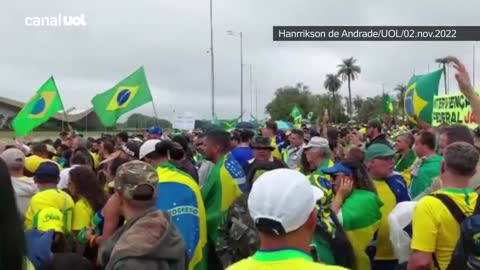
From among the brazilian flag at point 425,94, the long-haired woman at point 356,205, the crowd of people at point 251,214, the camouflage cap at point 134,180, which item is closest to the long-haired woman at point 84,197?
the crowd of people at point 251,214

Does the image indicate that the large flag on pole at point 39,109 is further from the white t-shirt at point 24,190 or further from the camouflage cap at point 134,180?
the camouflage cap at point 134,180

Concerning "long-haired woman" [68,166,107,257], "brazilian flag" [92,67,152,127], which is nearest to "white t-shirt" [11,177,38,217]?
"long-haired woman" [68,166,107,257]

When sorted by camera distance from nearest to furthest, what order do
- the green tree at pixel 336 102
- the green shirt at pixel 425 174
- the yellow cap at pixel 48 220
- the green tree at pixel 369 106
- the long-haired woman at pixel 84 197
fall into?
the yellow cap at pixel 48 220 < the long-haired woman at pixel 84 197 < the green shirt at pixel 425 174 < the green tree at pixel 369 106 < the green tree at pixel 336 102

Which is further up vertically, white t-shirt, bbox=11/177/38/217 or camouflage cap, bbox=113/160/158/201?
camouflage cap, bbox=113/160/158/201

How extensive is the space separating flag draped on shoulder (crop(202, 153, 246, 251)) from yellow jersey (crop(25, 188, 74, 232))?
122cm

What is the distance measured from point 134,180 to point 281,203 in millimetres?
1763

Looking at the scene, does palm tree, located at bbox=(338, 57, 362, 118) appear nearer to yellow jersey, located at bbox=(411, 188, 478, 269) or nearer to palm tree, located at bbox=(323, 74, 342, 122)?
palm tree, located at bbox=(323, 74, 342, 122)

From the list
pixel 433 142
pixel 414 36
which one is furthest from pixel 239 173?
pixel 414 36

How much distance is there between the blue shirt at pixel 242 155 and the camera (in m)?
8.81

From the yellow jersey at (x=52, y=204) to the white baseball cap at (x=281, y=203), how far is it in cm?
331

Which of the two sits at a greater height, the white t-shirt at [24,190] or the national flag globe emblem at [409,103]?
the national flag globe emblem at [409,103]
